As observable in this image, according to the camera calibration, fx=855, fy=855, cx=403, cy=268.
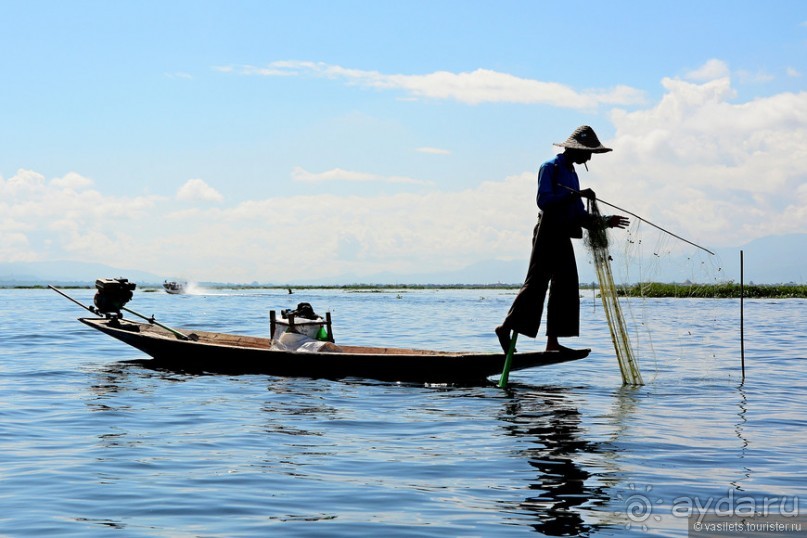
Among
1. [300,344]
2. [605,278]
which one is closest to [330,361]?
[300,344]

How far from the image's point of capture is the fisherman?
10.9 metres

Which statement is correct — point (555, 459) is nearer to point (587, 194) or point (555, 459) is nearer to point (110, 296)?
point (587, 194)

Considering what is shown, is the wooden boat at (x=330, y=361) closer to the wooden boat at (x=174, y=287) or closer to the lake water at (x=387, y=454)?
the lake water at (x=387, y=454)

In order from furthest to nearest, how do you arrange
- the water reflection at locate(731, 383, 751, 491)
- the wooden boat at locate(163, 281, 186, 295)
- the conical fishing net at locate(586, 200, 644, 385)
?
the wooden boat at locate(163, 281, 186, 295) < the conical fishing net at locate(586, 200, 644, 385) < the water reflection at locate(731, 383, 751, 491)

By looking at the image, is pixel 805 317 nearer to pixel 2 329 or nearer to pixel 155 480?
pixel 2 329

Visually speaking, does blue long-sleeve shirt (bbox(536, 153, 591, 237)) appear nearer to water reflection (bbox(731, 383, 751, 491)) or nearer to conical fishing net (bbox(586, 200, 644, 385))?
conical fishing net (bbox(586, 200, 644, 385))

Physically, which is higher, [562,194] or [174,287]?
[562,194]

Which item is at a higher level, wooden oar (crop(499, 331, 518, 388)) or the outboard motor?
the outboard motor

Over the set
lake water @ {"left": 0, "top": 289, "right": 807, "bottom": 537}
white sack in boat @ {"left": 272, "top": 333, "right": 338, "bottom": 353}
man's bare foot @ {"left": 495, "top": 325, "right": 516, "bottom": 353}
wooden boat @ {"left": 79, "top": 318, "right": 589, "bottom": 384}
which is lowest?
lake water @ {"left": 0, "top": 289, "right": 807, "bottom": 537}

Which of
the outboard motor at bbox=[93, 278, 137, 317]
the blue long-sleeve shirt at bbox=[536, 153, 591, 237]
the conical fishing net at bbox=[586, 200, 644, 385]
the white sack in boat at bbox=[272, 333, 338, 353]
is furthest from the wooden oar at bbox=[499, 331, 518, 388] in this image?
the outboard motor at bbox=[93, 278, 137, 317]

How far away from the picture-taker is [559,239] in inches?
438

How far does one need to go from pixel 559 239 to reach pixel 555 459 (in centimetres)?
404

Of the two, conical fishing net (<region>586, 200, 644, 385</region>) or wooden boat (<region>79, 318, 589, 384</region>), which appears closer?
conical fishing net (<region>586, 200, 644, 385</region>)

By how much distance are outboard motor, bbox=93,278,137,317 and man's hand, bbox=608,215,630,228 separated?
33.7ft
